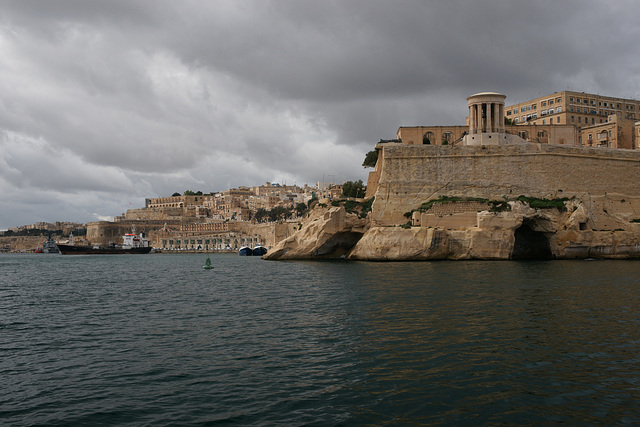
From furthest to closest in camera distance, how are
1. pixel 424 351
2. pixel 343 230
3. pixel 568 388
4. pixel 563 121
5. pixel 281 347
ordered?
pixel 563 121 → pixel 343 230 → pixel 281 347 → pixel 424 351 → pixel 568 388

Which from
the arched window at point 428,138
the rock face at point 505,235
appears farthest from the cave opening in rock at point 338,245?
the arched window at point 428,138

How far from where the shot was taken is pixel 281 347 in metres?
10.1

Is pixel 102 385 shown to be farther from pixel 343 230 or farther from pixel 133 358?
pixel 343 230

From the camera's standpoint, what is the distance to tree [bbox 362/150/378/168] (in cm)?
5672

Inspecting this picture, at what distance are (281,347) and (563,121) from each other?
51197 millimetres

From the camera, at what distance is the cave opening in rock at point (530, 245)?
3488cm

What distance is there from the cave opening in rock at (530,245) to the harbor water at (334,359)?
17.9 meters

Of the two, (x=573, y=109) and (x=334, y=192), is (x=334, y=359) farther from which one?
(x=334, y=192)

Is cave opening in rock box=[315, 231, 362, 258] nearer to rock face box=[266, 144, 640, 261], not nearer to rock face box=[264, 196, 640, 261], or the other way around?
rock face box=[266, 144, 640, 261]

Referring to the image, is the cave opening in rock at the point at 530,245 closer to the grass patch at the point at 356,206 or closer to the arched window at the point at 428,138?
the grass patch at the point at 356,206

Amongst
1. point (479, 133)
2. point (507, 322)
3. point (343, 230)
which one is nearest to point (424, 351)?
point (507, 322)

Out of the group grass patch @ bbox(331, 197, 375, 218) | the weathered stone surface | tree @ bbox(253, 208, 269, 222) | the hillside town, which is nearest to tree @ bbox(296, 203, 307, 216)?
the hillside town

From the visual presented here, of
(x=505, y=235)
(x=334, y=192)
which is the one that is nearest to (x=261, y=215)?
(x=334, y=192)

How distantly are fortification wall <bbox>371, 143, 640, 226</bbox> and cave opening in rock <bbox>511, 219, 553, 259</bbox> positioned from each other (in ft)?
8.67
